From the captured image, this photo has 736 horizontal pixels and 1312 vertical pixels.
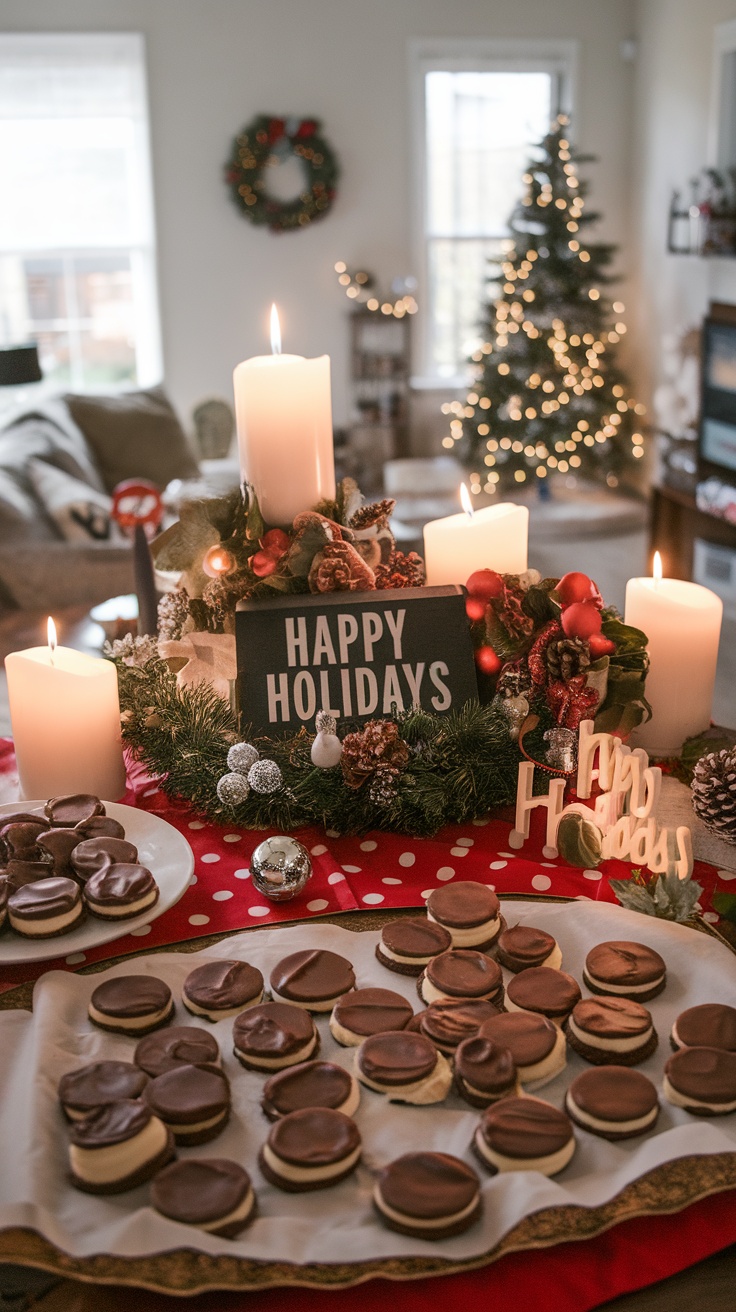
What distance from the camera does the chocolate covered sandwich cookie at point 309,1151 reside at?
2.29 ft

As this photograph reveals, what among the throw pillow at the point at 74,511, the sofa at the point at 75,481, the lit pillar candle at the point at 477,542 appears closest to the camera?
the lit pillar candle at the point at 477,542

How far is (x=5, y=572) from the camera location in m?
3.03

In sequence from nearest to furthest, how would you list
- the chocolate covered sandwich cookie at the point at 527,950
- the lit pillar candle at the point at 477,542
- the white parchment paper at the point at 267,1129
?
the white parchment paper at the point at 267,1129, the chocolate covered sandwich cookie at the point at 527,950, the lit pillar candle at the point at 477,542

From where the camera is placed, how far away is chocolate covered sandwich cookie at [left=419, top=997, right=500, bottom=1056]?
814mm

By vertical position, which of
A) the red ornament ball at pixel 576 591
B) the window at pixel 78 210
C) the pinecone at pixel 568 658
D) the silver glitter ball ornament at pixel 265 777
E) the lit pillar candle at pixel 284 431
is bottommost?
the silver glitter ball ornament at pixel 265 777

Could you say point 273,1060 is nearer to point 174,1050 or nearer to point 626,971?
point 174,1050

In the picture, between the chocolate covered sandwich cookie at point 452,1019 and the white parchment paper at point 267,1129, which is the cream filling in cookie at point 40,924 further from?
the chocolate covered sandwich cookie at point 452,1019

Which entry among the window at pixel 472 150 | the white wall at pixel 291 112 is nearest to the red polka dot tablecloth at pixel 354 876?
the window at pixel 472 150

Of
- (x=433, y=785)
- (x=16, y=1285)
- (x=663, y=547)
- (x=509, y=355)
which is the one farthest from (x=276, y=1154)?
(x=509, y=355)

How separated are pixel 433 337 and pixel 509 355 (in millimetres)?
877

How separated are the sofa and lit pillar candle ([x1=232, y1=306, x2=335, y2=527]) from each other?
172cm

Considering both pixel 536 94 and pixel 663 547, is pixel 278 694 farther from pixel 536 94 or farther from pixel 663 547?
pixel 536 94

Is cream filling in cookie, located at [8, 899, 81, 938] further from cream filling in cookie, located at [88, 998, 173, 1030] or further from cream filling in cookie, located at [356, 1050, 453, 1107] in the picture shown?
cream filling in cookie, located at [356, 1050, 453, 1107]

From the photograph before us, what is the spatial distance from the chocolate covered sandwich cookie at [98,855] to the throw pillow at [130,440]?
4.18m
